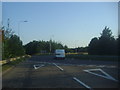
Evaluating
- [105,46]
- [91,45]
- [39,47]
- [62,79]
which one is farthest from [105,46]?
[39,47]

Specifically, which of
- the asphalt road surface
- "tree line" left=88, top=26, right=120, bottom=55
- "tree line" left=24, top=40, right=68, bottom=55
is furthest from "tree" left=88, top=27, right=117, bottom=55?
"tree line" left=24, top=40, right=68, bottom=55

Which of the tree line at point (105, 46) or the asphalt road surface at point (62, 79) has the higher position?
the tree line at point (105, 46)

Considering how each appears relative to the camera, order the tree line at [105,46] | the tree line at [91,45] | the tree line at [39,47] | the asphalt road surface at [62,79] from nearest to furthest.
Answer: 1. the asphalt road surface at [62,79]
2. the tree line at [91,45]
3. the tree line at [105,46]
4. the tree line at [39,47]

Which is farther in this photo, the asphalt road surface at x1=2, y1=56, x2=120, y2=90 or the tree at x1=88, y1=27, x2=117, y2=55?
the tree at x1=88, y1=27, x2=117, y2=55

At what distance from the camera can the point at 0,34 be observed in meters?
35.8

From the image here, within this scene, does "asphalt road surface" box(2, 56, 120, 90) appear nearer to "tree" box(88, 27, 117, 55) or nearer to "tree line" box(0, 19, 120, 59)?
"tree line" box(0, 19, 120, 59)

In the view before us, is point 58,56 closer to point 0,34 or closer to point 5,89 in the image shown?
point 0,34

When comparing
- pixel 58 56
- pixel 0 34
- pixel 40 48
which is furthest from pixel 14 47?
pixel 40 48

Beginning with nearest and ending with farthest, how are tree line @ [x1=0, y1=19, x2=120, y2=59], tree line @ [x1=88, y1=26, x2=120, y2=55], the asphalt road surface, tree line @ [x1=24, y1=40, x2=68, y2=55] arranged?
the asphalt road surface, tree line @ [x1=0, y1=19, x2=120, y2=59], tree line @ [x1=88, y1=26, x2=120, y2=55], tree line @ [x1=24, y1=40, x2=68, y2=55]

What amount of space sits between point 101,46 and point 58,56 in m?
16.2

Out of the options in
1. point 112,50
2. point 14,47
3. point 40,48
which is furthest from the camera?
point 40,48

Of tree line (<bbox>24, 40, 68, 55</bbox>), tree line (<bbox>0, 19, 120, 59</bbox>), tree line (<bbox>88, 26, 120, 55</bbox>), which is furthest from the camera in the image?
tree line (<bbox>24, 40, 68, 55</bbox>)

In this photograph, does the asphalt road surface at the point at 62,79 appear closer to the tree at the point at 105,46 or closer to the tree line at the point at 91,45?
the tree line at the point at 91,45

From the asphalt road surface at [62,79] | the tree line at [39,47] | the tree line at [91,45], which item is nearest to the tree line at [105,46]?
the tree line at [91,45]
